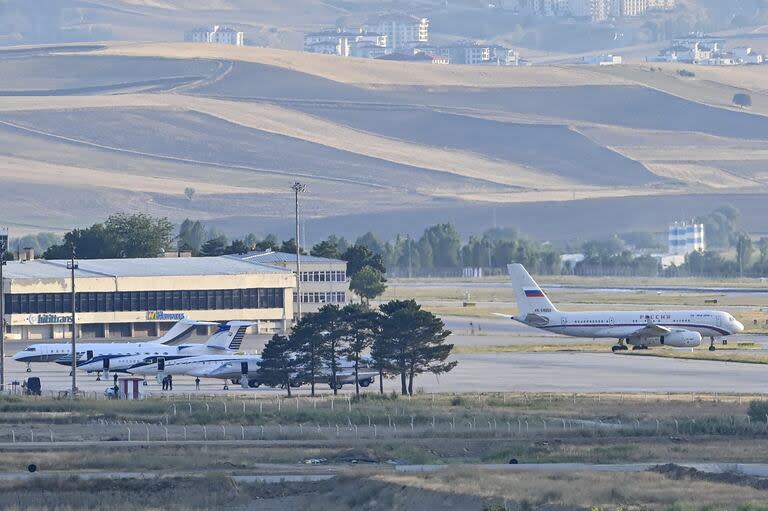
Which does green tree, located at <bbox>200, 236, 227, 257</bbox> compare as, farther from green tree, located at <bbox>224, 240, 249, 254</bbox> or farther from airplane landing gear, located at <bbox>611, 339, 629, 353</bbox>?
airplane landing gear, located at <bbox>611, 339, 629, 353</bbox>

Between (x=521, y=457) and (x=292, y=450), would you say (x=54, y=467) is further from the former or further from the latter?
(x=521, y=457)

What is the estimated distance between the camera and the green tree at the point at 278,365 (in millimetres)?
89312

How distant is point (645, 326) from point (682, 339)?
2.47m

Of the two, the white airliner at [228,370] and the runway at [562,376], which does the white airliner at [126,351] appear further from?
the runway at [562,376]

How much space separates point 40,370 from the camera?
10838 cm

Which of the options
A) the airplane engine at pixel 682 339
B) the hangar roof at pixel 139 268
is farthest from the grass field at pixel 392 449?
the hangar roof at pixel 139 268

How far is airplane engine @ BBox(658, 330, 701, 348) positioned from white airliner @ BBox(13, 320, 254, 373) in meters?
27.4

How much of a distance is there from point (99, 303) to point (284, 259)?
21512 millimetres

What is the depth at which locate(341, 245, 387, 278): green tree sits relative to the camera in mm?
164750

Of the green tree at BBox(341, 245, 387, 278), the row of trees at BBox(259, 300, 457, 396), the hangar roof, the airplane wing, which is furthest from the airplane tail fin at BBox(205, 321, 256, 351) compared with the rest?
the green tree at BBox(341, 245, 387, 278)

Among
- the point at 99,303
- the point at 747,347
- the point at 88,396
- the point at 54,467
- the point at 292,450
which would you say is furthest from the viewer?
the point at 99,303

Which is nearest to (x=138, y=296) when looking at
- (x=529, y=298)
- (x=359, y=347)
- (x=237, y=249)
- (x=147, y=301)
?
(x=147, y=301)

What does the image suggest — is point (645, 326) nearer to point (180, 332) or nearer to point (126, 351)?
point (180, 332)

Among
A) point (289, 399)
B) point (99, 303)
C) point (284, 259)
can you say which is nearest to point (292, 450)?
point (289, 399)
